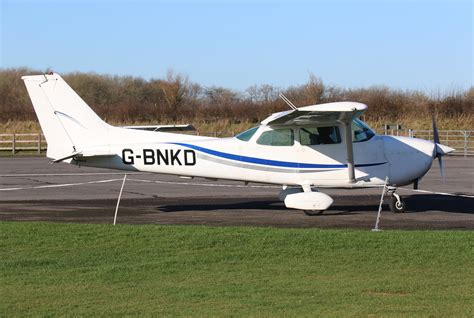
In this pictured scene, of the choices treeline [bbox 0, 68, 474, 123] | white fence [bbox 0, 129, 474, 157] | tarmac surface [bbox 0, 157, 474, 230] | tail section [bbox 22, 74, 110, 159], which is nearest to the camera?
tarmac surface [bbox 0, 157, 474, 230]

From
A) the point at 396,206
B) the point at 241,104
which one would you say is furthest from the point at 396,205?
the point at 241,104

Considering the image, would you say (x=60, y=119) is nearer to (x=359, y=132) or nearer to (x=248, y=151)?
(x=248, y=151)

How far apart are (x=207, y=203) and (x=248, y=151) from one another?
8.64 feet

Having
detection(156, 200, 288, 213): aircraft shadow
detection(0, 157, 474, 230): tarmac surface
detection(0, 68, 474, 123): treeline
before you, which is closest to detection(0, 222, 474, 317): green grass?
detection(0, 157, 474, 230): tarmac surface

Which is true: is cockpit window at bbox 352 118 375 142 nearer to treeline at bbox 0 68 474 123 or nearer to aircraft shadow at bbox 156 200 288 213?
aircraft shadow at bbox 156 200 288 213

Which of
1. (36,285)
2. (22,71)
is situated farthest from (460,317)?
(22,71)

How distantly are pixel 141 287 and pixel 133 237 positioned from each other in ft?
12.4

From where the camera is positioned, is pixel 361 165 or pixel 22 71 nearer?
pixel 361 165

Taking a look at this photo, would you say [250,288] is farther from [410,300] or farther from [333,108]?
[333,108]

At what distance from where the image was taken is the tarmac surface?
17.0 m

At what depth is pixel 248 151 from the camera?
18453 millimetres

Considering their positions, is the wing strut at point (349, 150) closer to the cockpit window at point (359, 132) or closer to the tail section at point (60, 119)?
the cockpit window at point (359, 132)

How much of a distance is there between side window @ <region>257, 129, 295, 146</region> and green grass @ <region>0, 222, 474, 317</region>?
4.38m

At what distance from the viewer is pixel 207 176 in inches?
730
